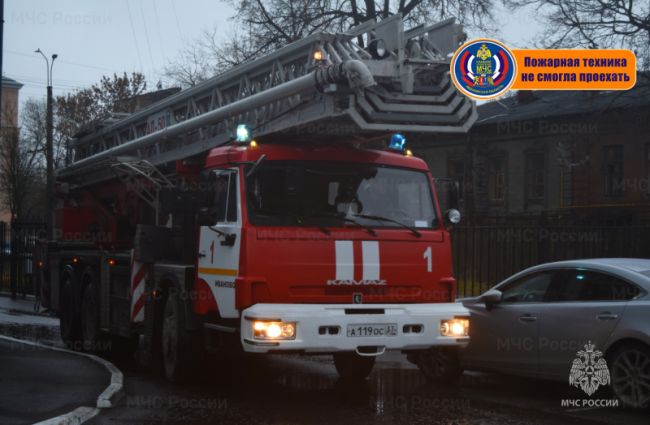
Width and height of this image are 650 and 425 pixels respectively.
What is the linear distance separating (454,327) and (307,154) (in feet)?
7.40

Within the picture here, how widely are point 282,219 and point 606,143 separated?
109ft

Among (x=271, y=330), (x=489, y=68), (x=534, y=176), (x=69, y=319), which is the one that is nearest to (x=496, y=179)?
(x=534, y=176)

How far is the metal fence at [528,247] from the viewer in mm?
16453

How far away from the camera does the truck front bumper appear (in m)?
8.50

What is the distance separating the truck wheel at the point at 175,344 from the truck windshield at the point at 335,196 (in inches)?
70.8

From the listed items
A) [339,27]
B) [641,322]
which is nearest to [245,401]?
[641,322]

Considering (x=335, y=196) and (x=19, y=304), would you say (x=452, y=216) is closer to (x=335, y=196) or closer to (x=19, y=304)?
(x=335, y=196)

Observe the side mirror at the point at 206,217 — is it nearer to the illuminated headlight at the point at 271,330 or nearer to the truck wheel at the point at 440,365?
the illuminated headlight at the point at 271,330

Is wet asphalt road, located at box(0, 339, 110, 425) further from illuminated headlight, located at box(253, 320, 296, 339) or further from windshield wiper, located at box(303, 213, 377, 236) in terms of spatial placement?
windshield wiper, located at box(303, 213, 377, 236)

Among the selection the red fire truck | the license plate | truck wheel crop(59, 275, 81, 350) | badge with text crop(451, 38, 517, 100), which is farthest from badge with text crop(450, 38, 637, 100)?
the license plate

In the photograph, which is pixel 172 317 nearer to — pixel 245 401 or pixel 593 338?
pixel 245 401

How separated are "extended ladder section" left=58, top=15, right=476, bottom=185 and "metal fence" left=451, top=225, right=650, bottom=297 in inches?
301

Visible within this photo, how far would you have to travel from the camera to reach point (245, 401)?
9.48 meters

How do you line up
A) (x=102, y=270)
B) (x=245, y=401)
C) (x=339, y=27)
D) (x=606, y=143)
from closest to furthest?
(x=245, y=401)
(x=102, y=270)
(x=339, y=27)
(x=606, y=143)
